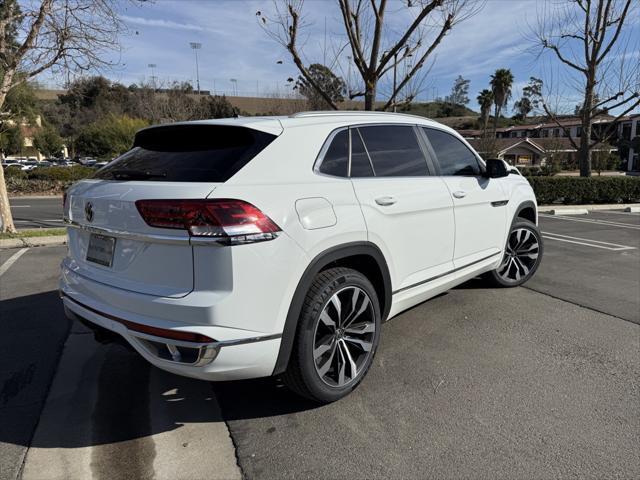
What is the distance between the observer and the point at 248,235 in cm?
224

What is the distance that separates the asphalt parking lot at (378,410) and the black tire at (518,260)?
28.5 inches

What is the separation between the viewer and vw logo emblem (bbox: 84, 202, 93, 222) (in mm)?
2662

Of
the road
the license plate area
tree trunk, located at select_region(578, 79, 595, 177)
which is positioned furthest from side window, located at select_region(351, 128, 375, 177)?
tree trunk, located at select_region(578, 79, 595, 177)

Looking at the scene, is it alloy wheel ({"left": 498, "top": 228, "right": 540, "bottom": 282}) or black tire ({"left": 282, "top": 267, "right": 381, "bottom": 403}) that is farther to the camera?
alloy wheel ({"left": 498, "top": 228, "right": 540, "bottom": 282})

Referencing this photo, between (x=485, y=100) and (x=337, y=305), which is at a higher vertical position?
(x=485, y=100)

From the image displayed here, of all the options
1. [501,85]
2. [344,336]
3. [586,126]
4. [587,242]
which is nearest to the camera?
[344,336]

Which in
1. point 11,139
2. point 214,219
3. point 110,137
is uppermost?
point 11,139

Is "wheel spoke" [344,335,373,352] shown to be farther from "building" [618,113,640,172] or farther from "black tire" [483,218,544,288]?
"building" [618,113,640,172]

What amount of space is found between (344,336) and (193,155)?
4.69 ft

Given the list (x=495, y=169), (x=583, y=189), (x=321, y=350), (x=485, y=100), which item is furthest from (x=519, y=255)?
(x=485, y=100)

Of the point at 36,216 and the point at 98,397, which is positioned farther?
the point at 36,216

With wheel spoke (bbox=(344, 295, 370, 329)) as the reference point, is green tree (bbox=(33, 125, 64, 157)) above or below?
above

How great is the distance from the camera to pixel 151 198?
2309mm

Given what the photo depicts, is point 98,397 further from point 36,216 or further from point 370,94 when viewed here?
point 36,216
